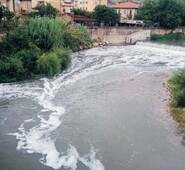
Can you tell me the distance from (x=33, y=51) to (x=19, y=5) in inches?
784

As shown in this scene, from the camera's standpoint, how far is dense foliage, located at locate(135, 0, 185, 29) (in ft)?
143

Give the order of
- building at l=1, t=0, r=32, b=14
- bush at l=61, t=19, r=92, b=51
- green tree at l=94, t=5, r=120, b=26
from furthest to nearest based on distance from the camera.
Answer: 1. green tree at l=94, t=5, r=120, b=26
2. building at l=1, t=0, r=32, b=14
3. bush at l=61, t=19, r=92, b=51

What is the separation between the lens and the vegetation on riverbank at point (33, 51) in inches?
802

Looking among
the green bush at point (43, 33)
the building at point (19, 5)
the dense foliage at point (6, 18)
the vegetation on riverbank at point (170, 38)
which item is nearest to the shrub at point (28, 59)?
the green bush at point (43, 33)

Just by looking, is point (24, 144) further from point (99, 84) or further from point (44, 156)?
point (99, 84)

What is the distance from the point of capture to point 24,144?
12219mm

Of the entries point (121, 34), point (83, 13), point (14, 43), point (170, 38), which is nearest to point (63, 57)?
point (14, 43)

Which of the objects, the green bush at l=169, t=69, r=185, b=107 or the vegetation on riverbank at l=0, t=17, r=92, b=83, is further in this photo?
the vegetation on riverbank at l=0, t=17, r=92, b=83

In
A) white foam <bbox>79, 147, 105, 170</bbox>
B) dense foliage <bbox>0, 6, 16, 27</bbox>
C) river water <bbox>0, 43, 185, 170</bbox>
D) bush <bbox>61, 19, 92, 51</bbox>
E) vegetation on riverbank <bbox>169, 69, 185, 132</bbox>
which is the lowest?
white foam <bbox>79, 147, 105, 170</bbox>

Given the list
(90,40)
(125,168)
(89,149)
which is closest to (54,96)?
(89,149)

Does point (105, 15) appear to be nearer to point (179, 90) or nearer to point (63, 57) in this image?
point (63, 57)

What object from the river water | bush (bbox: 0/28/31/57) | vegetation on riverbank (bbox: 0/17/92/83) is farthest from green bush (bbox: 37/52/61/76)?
bush (bbox: 0/28/31/57)

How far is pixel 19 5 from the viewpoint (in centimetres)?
4038

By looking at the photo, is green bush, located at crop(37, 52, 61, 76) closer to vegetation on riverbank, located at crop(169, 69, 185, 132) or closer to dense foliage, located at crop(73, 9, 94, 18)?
vegetation on riverbank, located at crop(169, 69, 185, 132)
